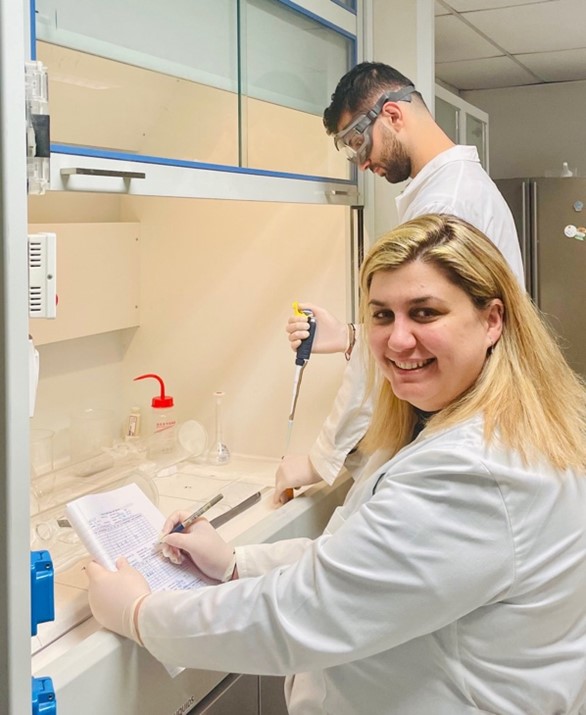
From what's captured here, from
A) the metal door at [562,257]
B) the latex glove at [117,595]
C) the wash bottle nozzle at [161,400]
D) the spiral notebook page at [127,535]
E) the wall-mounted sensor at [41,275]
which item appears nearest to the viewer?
the wall-mounted sensor at [41,275]

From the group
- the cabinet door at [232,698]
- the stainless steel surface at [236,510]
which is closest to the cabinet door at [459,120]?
the stainless steel surface at [236,510]

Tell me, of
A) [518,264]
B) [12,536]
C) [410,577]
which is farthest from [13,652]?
[518,264]

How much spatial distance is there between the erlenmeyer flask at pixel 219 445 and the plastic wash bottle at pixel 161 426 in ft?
0.34

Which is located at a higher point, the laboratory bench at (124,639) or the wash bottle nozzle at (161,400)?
the wash bottle nozzle at (161,400)

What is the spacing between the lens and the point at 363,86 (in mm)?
1737


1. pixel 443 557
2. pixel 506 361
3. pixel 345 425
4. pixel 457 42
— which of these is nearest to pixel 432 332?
pixel 506 361

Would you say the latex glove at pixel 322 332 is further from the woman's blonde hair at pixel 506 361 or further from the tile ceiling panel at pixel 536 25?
the tile ceiling panel at pixel 536 25

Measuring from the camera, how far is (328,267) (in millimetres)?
1995

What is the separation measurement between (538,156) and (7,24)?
397cm

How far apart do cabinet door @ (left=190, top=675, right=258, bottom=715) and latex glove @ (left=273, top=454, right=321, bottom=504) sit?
0.40 metres

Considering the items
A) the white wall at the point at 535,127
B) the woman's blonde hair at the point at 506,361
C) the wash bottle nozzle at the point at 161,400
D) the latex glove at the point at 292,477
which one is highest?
the white wall at the point at 535,127

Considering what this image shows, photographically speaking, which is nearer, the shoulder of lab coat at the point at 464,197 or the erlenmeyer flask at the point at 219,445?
the shoulder of lab coat at the point at 464,197

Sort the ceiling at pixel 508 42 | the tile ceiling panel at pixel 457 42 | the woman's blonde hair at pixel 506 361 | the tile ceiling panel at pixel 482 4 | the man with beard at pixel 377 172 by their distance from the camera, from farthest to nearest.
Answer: the tile ceiling panel at pixel 457 42, the ceiling at pixel 508 42, the tile ceiling panel at pixel 482 4, the man with beard at pixel 377 172, the woman's blonde hair at pixel 506 361

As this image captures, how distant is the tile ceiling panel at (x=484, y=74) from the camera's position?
3.72 m
